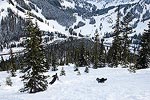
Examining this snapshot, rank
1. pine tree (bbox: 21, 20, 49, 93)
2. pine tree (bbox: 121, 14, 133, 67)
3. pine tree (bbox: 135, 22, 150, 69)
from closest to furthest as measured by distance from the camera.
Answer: pine tree (bbox: 21, 20, 49, 93) → pine tree (bbox: 135, 22, 150, 69) → pine tree (bbox: 121, 14, 133, 67)

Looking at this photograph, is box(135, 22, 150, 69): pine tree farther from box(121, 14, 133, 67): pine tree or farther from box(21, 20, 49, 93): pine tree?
box(21, 20, 49, 93): pine tree

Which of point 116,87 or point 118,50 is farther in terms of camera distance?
point 118,50

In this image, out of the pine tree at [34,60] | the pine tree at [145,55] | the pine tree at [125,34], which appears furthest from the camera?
the pine tree at [125,34]

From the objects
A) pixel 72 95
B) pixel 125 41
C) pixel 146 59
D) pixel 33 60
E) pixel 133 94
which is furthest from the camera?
pixel 125 41

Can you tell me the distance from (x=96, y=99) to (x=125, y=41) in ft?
163

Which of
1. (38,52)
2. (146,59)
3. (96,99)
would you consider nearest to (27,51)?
(38,52)

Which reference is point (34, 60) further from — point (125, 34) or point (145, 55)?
point (125, 34)

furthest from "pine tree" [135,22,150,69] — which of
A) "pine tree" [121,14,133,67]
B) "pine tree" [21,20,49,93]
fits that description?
"pine tree" [21,20,49,93]

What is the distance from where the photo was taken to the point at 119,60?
7138 centimetres

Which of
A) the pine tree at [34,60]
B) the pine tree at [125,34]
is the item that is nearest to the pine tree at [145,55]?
the pine tree at [125,34]

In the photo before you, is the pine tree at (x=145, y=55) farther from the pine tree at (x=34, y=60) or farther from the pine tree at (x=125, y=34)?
the pine tree at (x=34, y=60)

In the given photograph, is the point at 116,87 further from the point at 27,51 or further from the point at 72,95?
the point at 27,51

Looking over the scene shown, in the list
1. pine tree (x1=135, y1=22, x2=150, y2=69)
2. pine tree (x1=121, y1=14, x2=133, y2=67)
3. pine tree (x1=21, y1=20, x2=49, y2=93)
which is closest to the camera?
pine tree (x1=21, y1=20, x2=49, y2=93)

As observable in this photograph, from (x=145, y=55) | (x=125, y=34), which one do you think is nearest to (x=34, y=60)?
(x=145, y=55)
